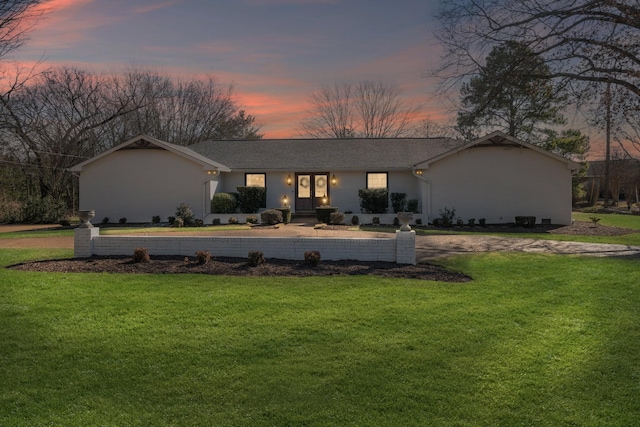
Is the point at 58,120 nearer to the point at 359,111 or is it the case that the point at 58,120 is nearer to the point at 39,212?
the point at 39,212

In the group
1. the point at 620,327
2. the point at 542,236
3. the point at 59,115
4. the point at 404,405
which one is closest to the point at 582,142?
the point at 542,236

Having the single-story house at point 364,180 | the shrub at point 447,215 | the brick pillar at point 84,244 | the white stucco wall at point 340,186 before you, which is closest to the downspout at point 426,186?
the single-story house at point 364,180

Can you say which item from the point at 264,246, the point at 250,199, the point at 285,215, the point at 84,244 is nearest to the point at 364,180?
the point at 285,215

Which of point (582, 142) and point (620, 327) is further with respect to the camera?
point (582, 142)

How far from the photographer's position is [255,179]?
25281 millimetres

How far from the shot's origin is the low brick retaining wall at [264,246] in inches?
409

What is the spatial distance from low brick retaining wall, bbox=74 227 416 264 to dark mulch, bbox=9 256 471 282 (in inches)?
10.9

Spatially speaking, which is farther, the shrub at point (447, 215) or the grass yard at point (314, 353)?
the shrub at point (447, 215)

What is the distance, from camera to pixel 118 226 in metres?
21.8

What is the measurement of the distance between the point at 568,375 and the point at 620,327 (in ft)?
6.91

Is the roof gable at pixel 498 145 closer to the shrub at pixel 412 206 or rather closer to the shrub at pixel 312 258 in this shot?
the shrub at pixel 412 206

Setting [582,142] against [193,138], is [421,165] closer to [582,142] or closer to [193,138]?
[582,142]

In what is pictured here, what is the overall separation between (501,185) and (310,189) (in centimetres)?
1031

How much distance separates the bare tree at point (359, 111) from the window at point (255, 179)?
2019 centimetres
